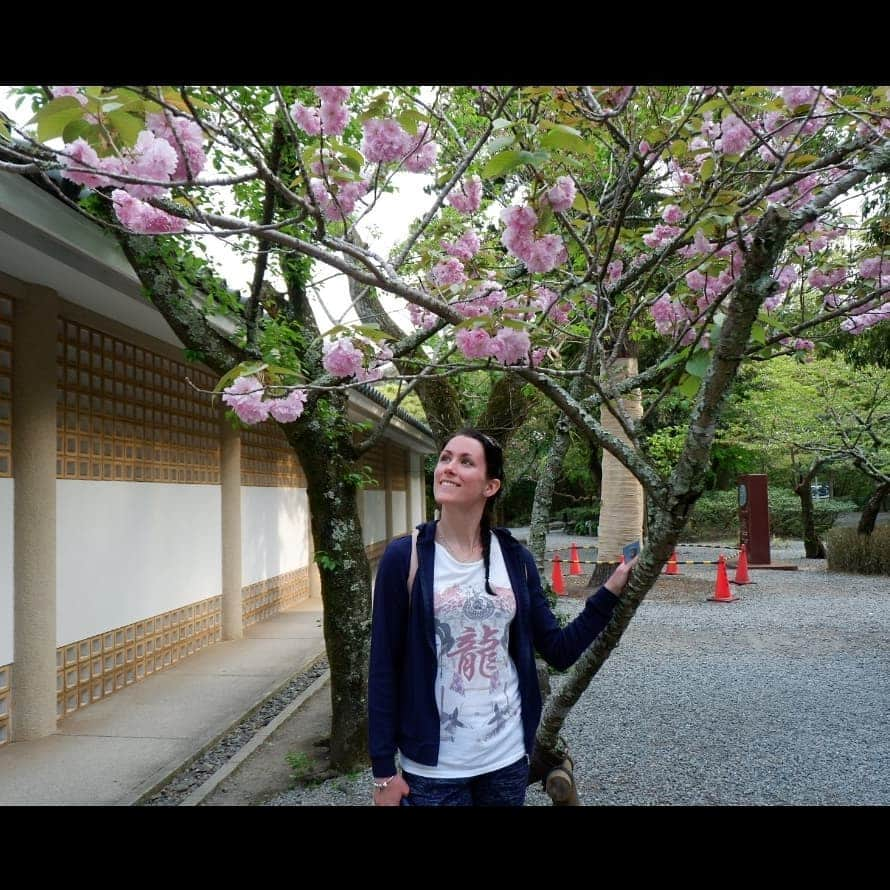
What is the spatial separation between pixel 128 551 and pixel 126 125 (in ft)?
15.0

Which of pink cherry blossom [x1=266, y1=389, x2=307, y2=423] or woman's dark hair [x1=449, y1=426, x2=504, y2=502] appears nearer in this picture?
woman's dark hair [x1=449, y1=426, x2=504, y2=502]

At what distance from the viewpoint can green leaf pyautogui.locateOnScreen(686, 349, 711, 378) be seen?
2.47 meters

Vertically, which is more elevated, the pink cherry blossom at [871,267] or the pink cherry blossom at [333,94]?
the pink cherry blossom at [333,94]

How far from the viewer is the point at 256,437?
9.48 m

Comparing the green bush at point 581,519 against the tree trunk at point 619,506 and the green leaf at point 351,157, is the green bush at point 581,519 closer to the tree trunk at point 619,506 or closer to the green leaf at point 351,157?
the tree trunk at point 619,506

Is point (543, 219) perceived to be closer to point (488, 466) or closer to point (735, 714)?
point (488, 466)

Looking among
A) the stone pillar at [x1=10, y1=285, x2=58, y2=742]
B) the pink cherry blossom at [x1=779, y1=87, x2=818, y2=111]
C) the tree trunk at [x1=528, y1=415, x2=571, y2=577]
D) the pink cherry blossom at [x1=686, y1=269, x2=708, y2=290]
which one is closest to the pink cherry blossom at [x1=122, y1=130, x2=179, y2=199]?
the pink cherry blossom at [x1=779, y1=87, x2=818, y2=111]

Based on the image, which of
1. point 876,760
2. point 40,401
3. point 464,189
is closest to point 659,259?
point 464,189

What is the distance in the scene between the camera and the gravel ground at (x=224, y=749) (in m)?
4.00

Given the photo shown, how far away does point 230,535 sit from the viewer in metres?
8.09

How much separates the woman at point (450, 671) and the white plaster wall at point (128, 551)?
388 centimetres

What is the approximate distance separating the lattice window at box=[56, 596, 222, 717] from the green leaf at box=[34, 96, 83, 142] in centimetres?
394

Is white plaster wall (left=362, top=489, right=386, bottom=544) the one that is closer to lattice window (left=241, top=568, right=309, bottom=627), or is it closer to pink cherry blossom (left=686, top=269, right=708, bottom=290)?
lattice window (left=241, top=568, right=309, bottom=627)

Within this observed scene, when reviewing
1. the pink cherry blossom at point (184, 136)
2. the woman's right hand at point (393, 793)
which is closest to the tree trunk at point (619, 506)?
the pink cherry blossom at point (184, 136)
